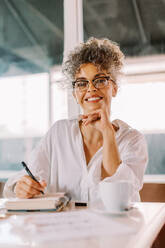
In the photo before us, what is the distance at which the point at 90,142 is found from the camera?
1.50 meters

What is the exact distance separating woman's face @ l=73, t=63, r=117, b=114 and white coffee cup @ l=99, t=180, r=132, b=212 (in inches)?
24.9

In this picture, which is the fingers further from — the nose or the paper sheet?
the paper sheet

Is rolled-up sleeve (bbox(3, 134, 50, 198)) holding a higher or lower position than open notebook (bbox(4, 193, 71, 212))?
higher

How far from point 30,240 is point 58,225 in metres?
0.12

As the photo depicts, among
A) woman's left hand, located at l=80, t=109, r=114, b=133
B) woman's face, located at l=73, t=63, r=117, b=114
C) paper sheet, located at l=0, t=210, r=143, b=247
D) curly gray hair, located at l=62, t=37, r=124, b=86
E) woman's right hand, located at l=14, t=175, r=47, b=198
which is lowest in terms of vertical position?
paper sheet, located at l=0, t=210, r=143, b=247

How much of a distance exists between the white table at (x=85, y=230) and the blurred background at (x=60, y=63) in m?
1.53

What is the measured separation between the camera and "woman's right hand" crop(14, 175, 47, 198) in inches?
40.1

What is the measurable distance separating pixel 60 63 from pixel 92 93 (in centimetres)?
126

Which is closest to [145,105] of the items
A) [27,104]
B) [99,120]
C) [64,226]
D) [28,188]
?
[99,120]

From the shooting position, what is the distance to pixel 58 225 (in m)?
0.68

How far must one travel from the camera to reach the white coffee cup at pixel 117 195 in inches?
32.1

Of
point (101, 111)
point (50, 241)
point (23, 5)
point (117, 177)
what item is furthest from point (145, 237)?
point (23, 5)

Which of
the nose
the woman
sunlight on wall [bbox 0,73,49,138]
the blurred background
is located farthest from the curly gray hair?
sunlight on wall [bbox 0,73,49,138]

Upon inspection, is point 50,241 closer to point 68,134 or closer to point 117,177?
point 117,177
